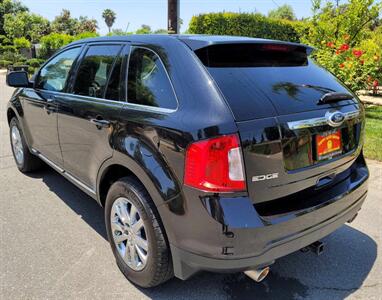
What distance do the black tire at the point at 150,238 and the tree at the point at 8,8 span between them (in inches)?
2249

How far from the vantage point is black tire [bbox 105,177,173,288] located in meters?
2.39

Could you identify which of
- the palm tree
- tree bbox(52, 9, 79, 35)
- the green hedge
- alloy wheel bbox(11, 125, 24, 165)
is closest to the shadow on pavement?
alloy wheel bbox(11, 125, 24, 165)

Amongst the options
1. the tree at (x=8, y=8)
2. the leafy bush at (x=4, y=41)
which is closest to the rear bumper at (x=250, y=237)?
the leafy bush at (x=4, y=41)

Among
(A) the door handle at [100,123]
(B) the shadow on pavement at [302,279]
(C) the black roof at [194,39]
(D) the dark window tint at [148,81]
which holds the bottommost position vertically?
(B) the shadow on pavement at [302,279]

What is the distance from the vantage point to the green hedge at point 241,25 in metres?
15.8

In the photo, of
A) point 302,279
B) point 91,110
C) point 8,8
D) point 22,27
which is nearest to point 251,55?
point 91,110

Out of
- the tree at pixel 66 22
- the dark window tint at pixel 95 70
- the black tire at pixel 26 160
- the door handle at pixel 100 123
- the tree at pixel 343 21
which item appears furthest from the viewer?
the tree at pixel 66 22

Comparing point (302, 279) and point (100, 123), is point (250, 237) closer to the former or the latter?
point (302, 279)

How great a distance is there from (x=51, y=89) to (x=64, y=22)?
259ft

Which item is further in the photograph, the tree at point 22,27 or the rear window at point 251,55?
the tree at point 22,27

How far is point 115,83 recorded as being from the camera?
9.68 ft

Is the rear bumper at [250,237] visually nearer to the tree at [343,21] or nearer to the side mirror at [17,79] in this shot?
the side mirror at [17,79]

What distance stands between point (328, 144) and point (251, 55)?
795 millimetres

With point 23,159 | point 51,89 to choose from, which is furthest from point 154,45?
point 23,159
